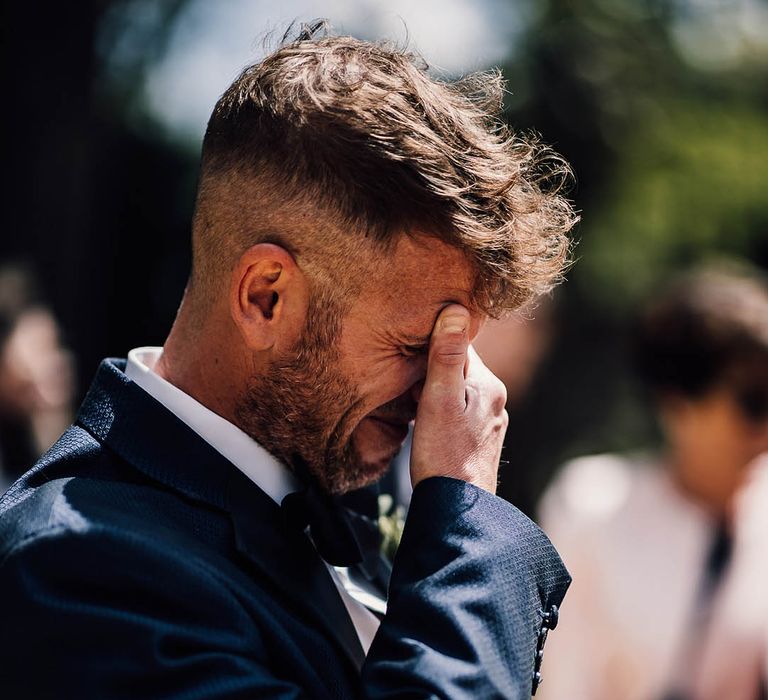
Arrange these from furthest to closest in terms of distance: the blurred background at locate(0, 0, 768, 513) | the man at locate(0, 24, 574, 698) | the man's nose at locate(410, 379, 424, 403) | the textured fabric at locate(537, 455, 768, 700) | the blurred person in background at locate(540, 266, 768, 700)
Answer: the blurred background at locate(0, 0, 768, 513), the blurred person in background at locate(540, 266, 768, 700), the textured fabric at locate(537, 455, 768, 700), the man's nose at locate(410, 379, 424, 403), the man at locate(0, 24, 574, 698)

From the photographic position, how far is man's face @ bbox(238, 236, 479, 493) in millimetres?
1928

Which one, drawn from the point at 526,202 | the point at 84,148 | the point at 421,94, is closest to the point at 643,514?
the point at 526,202

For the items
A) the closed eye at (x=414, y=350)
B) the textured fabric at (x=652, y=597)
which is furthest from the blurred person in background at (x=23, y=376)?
the closed eye at (x=414, y=350)

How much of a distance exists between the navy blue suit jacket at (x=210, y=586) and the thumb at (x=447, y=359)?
0.18 metres

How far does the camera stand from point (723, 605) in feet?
11.1

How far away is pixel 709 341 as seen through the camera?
143 inches

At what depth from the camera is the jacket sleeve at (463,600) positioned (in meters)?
1.62

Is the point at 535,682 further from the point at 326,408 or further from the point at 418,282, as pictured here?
the point at 418,282

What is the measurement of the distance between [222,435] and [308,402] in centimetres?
17

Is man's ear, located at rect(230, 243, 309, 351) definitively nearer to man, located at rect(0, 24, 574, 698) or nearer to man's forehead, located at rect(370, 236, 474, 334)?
man, located at rect(0, 24, 574, 698)

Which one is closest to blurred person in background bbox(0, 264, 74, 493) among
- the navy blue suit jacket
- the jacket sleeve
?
the navy blue suit jacket

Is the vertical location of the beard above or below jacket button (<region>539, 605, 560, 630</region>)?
above

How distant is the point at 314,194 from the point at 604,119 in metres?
8.15

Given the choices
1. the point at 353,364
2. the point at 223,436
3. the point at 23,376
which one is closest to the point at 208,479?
the point at 223,436
